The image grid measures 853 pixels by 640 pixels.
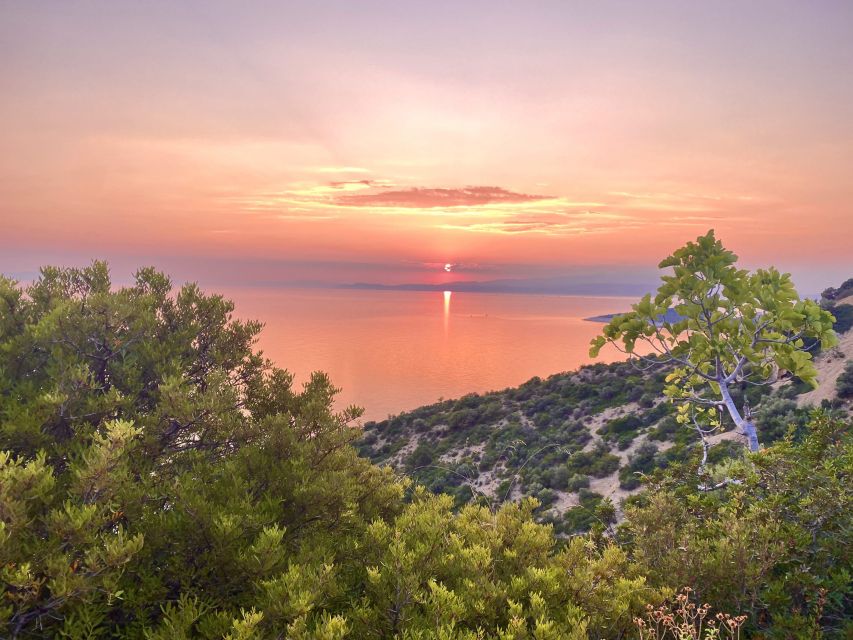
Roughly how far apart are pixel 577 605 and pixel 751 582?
2.11m

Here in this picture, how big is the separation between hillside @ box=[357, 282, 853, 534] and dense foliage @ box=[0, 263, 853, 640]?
5427mm

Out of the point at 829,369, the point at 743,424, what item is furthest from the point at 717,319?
the point at 829,369

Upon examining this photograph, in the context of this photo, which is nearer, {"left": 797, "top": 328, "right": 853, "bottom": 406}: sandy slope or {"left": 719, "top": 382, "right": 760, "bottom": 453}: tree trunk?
{"left": 719, "top": 382, "right": 760, "bottom": 453}: tree trunk

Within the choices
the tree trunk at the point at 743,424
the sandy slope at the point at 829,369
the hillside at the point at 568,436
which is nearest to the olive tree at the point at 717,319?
the tree trunk at the point at 743,424

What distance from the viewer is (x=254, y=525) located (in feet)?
17.3

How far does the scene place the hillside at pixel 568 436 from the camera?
2755cm

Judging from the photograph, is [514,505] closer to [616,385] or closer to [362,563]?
[362,563]

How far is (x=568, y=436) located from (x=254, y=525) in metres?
37.0

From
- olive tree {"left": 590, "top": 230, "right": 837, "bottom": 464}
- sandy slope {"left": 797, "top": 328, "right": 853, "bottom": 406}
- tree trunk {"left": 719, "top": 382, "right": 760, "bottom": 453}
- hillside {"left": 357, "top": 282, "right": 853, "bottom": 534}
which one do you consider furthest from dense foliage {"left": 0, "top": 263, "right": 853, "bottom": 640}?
sandy slope {"left": 797, "top": 328, "right": 853, "bottom": 406}

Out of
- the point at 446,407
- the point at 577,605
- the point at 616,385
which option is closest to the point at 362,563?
the point at 577,605

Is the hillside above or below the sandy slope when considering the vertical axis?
below

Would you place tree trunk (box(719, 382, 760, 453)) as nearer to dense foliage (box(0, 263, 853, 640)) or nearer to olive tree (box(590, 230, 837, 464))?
olive tree (box(590, 230, 837, 464))

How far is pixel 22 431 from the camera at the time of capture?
5.43 metres

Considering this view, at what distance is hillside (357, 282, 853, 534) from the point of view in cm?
2755
